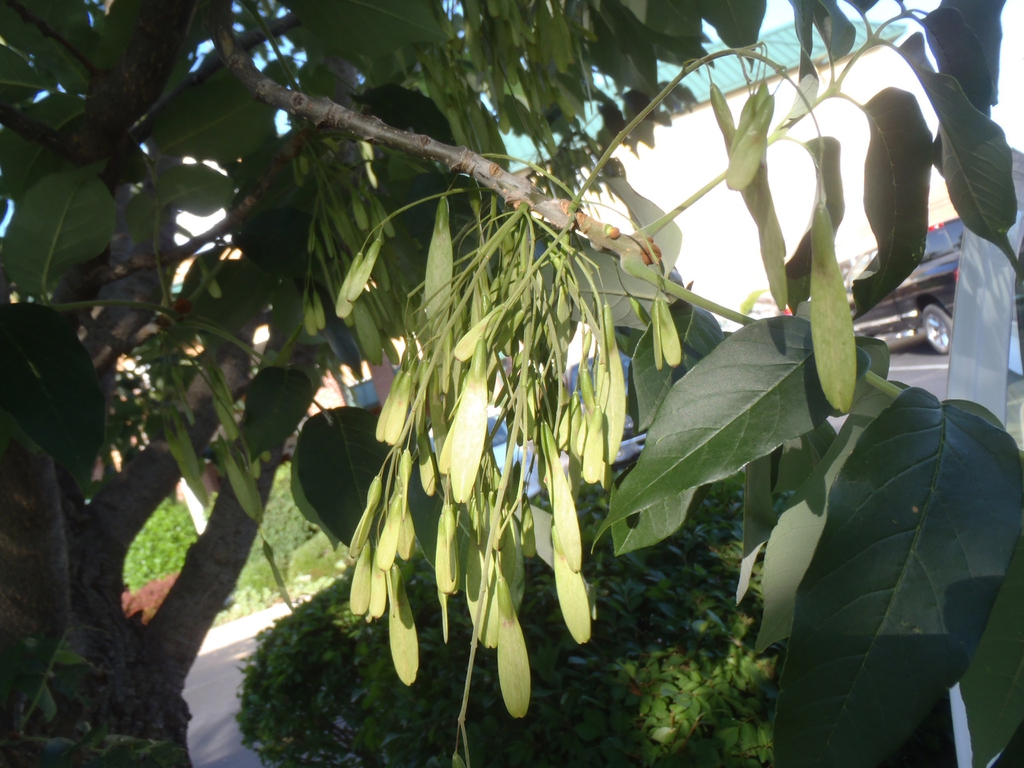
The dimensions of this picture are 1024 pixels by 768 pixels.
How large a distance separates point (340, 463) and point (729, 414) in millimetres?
448

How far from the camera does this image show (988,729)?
0.38 meters

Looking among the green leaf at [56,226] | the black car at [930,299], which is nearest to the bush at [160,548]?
the black car at [930,299]

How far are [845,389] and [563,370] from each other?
0.66 ft

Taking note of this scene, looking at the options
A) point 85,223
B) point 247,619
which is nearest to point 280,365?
point 85,223

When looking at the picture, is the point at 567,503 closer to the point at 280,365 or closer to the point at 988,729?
the point at 988,729

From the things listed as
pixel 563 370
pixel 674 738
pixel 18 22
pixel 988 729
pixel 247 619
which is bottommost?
pixel 674 738

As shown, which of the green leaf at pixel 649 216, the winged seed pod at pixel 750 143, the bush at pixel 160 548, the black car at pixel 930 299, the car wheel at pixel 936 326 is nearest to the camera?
the winged seed pod at pixel 750 143

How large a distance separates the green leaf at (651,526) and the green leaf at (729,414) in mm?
61

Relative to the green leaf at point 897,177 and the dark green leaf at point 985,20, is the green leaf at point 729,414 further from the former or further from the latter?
the dark green leaf at point 985,20

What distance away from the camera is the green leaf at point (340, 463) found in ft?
2.32

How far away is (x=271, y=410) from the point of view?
0.81 m

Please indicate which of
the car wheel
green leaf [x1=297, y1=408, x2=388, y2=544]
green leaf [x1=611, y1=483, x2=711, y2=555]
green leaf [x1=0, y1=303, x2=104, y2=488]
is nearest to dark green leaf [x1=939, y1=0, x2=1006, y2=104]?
green leaf [x1=611, y1=483, x2=711, y2=555]

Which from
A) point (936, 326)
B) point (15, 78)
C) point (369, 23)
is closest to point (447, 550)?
point (369, 23)

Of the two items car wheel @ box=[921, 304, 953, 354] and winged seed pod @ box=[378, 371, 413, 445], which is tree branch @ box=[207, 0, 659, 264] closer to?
winged seed pod @ box=[378, 371, 413, 445]
